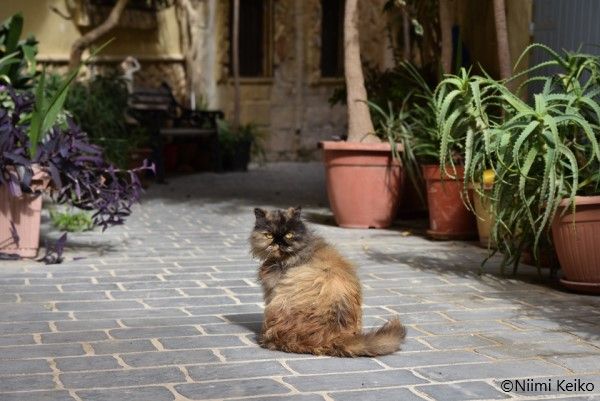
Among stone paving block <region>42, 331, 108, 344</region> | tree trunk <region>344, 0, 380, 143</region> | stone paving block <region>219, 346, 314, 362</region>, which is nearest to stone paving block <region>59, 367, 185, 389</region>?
stone paving block <region>219, 346, 314, 362</region>

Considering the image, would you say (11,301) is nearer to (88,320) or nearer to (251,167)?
(88,320)

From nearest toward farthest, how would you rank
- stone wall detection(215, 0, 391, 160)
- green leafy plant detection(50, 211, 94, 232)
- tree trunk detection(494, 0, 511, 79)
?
1. tree trunk detection(494, 0, 511, 79)
2. green leafy plant detection(50, 211, 94, 232)
3. stone wall detection(215, 0, 391, 160)

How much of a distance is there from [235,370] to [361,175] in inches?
189

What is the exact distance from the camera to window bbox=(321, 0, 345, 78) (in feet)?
56.5

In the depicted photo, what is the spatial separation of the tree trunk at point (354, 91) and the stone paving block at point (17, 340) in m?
4.78

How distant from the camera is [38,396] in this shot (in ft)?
12.6

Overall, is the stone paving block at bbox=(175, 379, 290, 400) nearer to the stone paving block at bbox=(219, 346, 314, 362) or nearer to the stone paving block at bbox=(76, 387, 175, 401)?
the stone paving block at bbox=(76, 387, 175, 401)

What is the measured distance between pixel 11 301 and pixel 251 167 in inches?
415

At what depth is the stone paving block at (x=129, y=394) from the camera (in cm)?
382

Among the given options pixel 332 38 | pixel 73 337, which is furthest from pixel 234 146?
pixel 73 337

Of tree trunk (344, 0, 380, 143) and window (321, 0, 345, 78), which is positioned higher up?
window (321, 0, 345, 78)

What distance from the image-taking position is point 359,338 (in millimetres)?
4426

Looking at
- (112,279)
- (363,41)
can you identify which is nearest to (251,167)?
(363,41)

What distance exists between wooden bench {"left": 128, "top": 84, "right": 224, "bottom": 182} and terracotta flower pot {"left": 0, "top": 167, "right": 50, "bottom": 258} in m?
6.16
